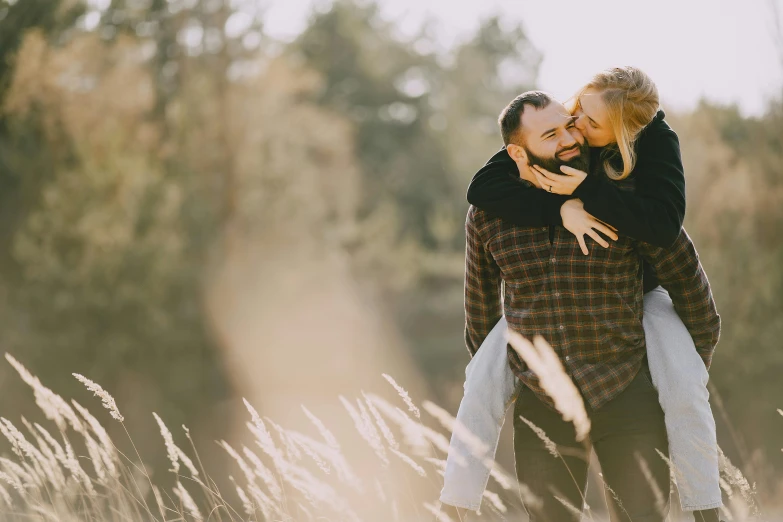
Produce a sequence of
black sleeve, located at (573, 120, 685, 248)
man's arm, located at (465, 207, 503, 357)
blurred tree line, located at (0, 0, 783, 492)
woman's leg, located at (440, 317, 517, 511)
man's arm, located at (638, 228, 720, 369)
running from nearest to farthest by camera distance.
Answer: black sleeve, located at (573, 120, 685, 248), man's arm, located at (638, 228, 720, 369), woman's leg, located at (440, 317, 517, 511), man's arm, located at (465, 207, 503, 357), blurred tree line, located at (0, 0, 783, 492)

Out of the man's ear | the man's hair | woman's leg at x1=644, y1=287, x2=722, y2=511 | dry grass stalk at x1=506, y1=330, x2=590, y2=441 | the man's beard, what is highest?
the man's hair

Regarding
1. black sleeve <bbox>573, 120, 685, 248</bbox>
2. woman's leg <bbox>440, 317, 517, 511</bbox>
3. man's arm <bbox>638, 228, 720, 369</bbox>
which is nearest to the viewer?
black sleeve <bbox>573, 120, 685, 248</bbox>

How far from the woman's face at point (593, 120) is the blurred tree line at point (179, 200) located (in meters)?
10.9

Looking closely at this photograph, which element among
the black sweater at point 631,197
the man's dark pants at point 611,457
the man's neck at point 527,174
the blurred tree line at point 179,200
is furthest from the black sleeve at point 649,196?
the blurred tree line at point 179,200

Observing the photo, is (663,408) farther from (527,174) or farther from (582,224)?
(527,174)

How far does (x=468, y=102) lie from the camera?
24.8 meters

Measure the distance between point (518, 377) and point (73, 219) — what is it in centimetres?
1284

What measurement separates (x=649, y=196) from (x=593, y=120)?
0.79 ft

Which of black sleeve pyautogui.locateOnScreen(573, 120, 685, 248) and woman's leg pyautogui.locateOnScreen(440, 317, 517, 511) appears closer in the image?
black sleeve pyautogui.locateOnScreen(573, 120, 685, 248)

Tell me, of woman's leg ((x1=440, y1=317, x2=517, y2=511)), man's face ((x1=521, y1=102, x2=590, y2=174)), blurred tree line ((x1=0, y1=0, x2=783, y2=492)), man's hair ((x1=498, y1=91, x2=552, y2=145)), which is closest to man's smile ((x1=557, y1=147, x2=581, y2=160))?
man's face ((x1=521, y1=102, x2=590, y2=174))

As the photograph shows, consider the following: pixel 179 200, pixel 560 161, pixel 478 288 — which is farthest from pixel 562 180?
pixel 179 200

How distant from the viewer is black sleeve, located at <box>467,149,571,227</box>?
2074 mm

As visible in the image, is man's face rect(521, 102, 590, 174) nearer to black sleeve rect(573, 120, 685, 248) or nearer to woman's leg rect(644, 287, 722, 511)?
black sleeve rect(573, 120, 685, 248)

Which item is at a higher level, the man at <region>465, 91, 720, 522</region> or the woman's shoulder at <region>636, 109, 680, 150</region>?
the woman's shoulder at <region>636, 109, 680, 150</region>
